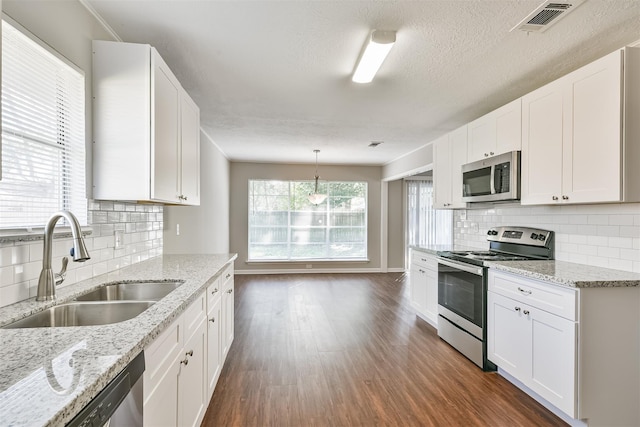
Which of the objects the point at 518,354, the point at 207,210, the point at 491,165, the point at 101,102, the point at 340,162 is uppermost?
the point at 340,162

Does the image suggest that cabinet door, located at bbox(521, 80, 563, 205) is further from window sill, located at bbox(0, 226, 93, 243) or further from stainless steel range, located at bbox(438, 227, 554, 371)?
window sill, located at bbox(0, 226, 93, 243)

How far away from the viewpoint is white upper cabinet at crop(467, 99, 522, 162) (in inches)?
110

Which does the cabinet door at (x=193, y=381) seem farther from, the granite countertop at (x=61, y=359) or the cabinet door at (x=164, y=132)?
the cabinet door at (x=164, y=132)

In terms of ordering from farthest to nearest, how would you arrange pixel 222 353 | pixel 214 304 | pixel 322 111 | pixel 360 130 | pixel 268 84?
pixel 360 130 < pixel 322 111 < pixel 268 84 < pixel 222 353 < pixel 214 304

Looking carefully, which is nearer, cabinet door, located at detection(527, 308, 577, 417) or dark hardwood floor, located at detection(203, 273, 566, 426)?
cabinet door, located at detection(527, 308, 577, 417)

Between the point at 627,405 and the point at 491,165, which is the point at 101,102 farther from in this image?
the point at 627,405

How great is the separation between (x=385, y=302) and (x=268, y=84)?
139 inches

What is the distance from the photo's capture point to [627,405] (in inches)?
76.1

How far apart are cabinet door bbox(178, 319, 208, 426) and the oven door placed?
88.4 inches

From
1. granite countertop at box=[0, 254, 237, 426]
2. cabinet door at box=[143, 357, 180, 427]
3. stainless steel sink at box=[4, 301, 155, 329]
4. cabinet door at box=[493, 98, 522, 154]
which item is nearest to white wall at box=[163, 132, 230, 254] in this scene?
stainless steel sink at box=[4, 301, 155, 329]

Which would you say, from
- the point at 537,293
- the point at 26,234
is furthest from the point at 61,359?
the point at 537,293

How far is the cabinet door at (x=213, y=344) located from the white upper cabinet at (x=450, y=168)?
2777mm

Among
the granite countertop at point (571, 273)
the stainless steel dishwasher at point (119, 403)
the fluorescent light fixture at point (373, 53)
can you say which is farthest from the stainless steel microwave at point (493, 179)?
the stainless steel dishwasher at point (119, 403)

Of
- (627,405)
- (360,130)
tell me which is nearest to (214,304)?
(627,405)
